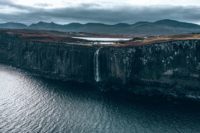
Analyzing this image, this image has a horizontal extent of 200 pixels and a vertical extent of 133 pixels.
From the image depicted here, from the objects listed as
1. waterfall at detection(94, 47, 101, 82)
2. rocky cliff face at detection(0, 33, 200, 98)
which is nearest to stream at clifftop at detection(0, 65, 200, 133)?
rocky cliff face at detection(0, 33, 200, 98)

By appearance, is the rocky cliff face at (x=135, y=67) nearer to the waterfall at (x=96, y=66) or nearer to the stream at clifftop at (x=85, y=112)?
the waterfall at (x=96, y=66)

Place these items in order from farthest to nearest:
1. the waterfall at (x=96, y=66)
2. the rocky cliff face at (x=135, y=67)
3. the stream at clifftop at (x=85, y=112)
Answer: the waterfall at (x=96, y=66)
the rocky cliff face at (x=135, y=67)
the stream at clifftop at (x=85, y=112)

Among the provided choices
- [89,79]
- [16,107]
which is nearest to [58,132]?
[16,107]

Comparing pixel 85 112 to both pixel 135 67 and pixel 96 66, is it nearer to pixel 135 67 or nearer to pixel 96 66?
pixel 135 67

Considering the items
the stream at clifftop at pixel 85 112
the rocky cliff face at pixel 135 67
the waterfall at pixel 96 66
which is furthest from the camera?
the waterfall at pixel 96 66

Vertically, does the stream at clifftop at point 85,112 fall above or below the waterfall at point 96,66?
below

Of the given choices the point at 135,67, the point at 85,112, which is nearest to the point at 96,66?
the point at 135,67

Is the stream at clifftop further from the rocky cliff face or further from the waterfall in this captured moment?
the waterfall

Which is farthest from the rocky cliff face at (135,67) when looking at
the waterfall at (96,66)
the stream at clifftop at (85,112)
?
the stream at clifftop at (85,112)
